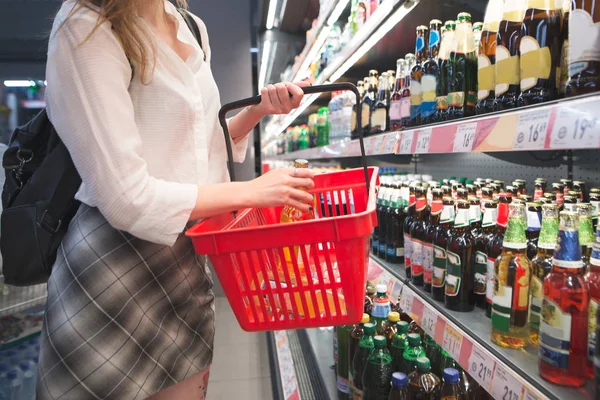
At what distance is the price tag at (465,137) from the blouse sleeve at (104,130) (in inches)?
25.5

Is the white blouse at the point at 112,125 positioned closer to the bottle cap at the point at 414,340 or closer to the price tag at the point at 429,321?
the price tag at the point at 429,321

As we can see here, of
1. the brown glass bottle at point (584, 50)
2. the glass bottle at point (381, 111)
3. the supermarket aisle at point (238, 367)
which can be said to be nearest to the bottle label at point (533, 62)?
the brown glass bottle at point (584, 50)

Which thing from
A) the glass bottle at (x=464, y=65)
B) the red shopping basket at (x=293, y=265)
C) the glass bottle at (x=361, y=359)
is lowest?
the glass bottle at (x=361, y=359)

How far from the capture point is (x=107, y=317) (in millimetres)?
918

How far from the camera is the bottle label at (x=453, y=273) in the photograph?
1.31 meters

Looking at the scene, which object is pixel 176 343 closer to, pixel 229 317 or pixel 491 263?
pixel 491 263

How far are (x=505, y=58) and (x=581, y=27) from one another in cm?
31

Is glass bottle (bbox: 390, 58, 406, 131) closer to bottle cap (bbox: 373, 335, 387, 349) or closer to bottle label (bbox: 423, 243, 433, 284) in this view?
bottle label (bbox: 423, 243, 433, 284)

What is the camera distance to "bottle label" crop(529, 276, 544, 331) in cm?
107

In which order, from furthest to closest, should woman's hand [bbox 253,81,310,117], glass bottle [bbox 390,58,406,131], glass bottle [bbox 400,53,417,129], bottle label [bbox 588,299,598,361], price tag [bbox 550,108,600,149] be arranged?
glass bottle [bbox 390,58,406,131] < glass bottle [bbox 400,53,417,129] < woman's hand [bbox 253,81,310,117] < bottle label [bbox 588,299,598,361] < price tag [bbox 550,108,600,149]

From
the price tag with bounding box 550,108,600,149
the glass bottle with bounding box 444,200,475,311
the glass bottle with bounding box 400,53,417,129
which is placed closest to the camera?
the price tag with bounding box 550,108,600,149

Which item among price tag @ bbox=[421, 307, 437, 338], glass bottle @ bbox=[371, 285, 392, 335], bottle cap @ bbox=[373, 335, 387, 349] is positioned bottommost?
bottle cap @ bbox=[373, 335, 387, 349]

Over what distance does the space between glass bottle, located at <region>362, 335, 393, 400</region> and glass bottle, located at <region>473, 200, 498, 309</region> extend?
39cm

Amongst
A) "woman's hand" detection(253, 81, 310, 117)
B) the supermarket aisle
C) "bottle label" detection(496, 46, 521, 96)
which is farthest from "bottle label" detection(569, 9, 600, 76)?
the supermarket aisle
